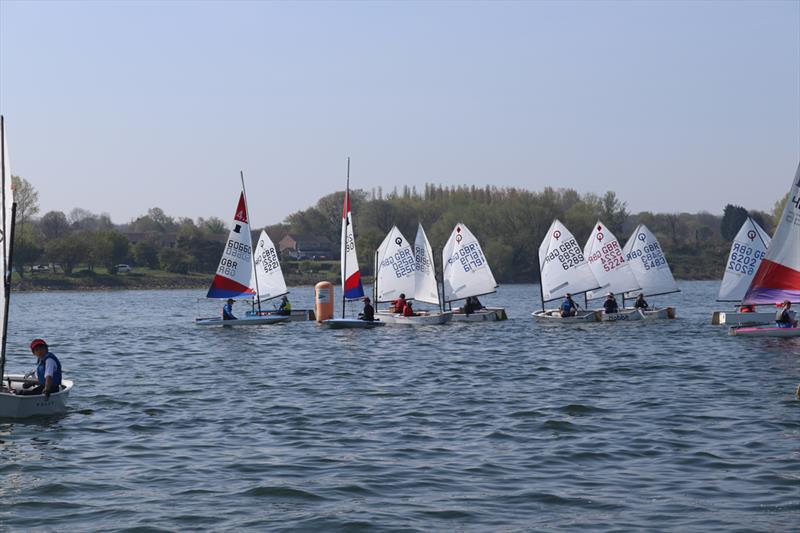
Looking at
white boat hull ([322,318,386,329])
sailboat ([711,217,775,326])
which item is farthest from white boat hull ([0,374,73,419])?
sailboat ([711,217,775,326])

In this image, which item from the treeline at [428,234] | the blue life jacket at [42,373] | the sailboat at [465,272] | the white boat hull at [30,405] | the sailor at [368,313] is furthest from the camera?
A: the treeline at [428,234]

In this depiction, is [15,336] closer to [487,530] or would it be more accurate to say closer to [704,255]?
[487,530]

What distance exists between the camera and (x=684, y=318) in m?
54.1

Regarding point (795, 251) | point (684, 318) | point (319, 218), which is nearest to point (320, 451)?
point (795, 251)

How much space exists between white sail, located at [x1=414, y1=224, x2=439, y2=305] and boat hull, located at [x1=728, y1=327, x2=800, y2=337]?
15203 mm

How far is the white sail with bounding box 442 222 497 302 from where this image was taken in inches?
1943

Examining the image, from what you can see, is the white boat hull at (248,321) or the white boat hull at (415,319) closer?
the white boat hull at (415,319)

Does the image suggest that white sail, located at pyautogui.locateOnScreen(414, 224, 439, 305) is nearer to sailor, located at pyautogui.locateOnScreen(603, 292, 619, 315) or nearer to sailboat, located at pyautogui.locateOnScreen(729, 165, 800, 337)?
sailor, located at pyautogui.locateOnScreen(603, 292, 619, 315)

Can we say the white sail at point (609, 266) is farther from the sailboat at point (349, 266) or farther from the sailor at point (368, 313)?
the sailor at point (368, 313)

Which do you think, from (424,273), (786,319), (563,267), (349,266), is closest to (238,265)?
(349,266)

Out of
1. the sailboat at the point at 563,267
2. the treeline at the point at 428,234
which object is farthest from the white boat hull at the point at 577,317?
the treeline at the point at 428,234

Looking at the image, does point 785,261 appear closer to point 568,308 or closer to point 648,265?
point 568,308

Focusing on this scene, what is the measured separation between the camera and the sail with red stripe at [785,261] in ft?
106

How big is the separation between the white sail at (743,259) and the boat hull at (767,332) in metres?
9.60
